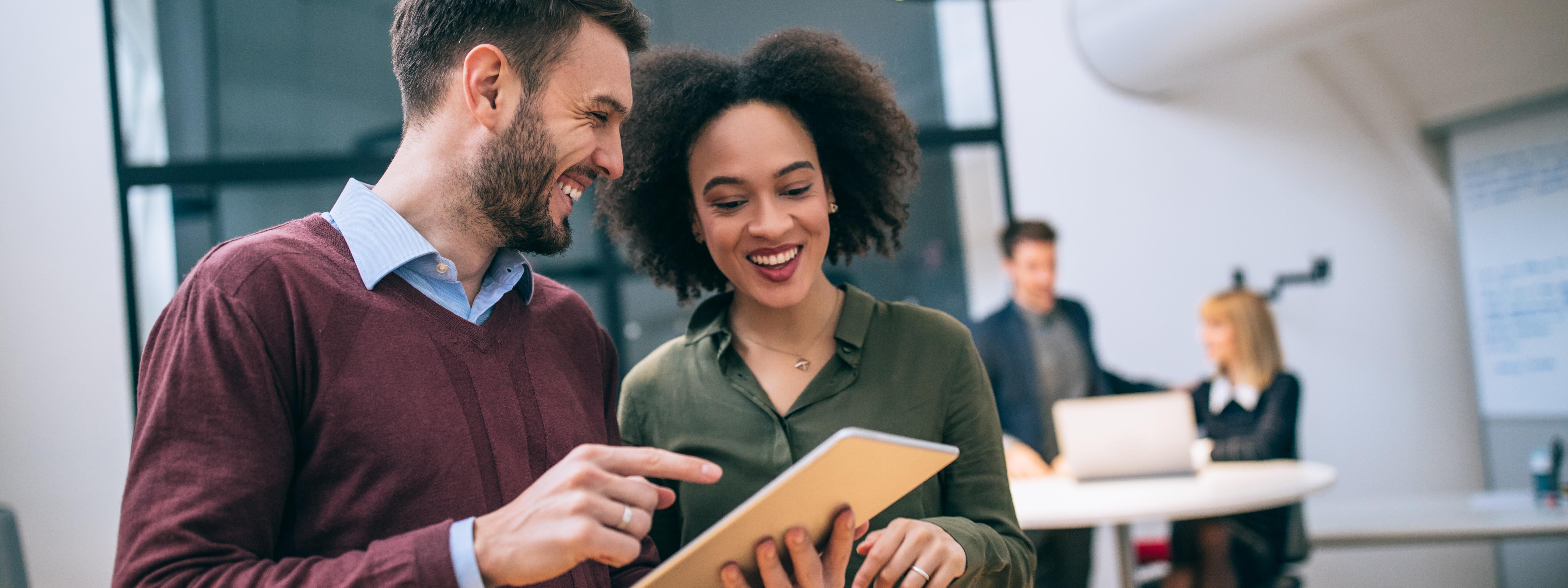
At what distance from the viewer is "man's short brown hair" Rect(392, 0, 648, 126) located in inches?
44.8

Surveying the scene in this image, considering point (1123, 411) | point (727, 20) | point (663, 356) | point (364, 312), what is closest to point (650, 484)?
point (364, 312)

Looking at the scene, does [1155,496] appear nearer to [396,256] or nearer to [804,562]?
[804,562]

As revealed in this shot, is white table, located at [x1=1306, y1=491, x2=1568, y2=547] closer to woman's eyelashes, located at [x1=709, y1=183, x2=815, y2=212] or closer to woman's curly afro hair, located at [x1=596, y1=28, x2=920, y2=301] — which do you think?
woman's curly afro hair, located at [x1=596, y1=28, x2=920, y2=301]

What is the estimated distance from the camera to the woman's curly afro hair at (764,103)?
1.47m

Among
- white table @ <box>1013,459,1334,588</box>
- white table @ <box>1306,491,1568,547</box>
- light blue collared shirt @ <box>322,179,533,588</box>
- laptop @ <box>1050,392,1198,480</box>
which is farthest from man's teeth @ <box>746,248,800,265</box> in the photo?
white table @ <box>1306,491,1568,547</box>

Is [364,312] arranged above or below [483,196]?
below

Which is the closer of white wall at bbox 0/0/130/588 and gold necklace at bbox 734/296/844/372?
gold necklace at bbox 734/296/844/372

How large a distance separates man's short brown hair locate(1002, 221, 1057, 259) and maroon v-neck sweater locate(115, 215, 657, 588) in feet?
9.55

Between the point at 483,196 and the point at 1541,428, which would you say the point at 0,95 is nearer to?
the point at 483,196

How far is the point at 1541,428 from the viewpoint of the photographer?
Result: 4.46 m

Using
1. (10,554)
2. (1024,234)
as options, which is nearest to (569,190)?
(10,554)

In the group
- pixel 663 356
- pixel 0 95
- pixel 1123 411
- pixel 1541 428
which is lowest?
pixel 1541 428

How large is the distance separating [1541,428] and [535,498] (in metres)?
5.25

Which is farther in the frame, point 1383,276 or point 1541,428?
point 1383,276
